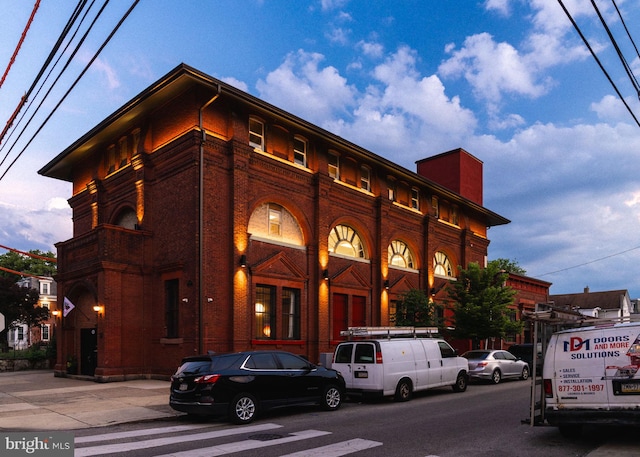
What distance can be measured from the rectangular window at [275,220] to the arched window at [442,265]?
45.1ft

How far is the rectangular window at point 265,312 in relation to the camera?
2184 centimetres

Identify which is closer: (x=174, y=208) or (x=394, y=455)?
(x=394, y=455)

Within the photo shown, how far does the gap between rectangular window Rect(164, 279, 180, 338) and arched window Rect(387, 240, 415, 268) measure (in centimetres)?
1280

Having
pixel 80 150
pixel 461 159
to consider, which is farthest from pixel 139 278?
pixel 461 159

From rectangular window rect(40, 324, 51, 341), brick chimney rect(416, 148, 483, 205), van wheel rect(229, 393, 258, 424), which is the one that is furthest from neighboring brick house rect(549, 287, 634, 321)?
rectangular window rect(40, 324, 51, 341)

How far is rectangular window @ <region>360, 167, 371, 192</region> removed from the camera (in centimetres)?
2831

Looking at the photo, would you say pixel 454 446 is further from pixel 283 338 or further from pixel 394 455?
pixel 283 338

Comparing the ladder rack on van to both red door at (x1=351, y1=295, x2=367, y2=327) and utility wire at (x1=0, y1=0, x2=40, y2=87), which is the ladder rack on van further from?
utility wire at (x1=0, y1=0, x2=40, y2=87)

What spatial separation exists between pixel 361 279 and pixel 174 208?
33.8ft

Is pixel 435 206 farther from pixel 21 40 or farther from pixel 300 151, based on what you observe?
pixel 21 40

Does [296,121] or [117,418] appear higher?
[296,121]

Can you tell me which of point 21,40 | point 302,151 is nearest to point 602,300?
point 302,151

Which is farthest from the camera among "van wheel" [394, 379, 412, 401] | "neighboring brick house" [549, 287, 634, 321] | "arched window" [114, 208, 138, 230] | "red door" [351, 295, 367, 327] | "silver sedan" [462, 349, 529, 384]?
"neighboring brick house" [549, 287, 634, 321]

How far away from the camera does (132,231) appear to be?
21.8m
